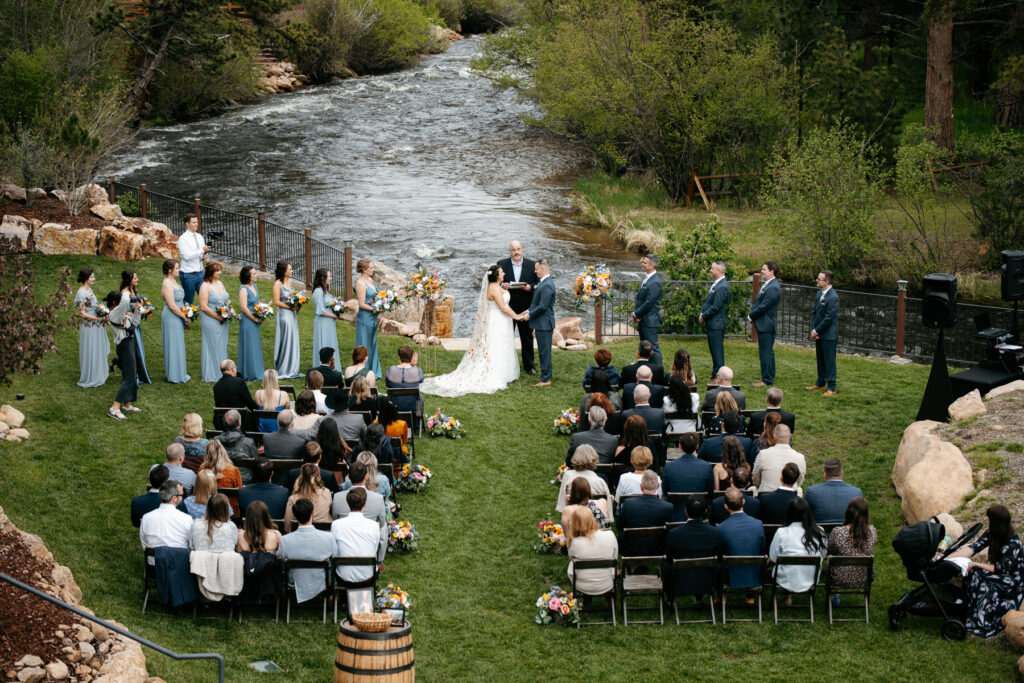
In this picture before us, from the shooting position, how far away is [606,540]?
373 inches

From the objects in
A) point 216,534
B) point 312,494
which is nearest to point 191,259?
point 312,494

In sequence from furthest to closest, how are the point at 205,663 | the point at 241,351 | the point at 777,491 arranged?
the point at 241,351 < the point at 777,491 < the point at 205,663

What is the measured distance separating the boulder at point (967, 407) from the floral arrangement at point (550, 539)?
5.55 meters

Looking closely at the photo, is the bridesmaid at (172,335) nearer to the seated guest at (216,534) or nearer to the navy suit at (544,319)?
the navy suit at (544,319)

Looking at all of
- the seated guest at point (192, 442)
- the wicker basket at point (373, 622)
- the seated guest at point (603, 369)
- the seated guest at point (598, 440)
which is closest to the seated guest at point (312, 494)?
the seated guest at point (192, 442)

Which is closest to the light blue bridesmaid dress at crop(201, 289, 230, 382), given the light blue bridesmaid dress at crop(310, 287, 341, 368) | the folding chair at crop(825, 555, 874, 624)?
the light blue bridesmaid dress at crop(310, 287, 341, 368)

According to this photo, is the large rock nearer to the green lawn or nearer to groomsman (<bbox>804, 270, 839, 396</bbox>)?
the green lawn

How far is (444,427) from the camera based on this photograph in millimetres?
14078

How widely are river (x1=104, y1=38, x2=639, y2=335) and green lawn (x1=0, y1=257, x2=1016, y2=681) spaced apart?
311 inches

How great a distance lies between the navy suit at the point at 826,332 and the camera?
15.1 m

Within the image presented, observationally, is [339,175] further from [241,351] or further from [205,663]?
[205,663]

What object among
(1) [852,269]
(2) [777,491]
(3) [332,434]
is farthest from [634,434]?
(1) [852,269]

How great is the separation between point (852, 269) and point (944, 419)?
13.7 metres

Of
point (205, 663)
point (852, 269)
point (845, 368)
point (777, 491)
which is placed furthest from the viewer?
point (852, 269)
